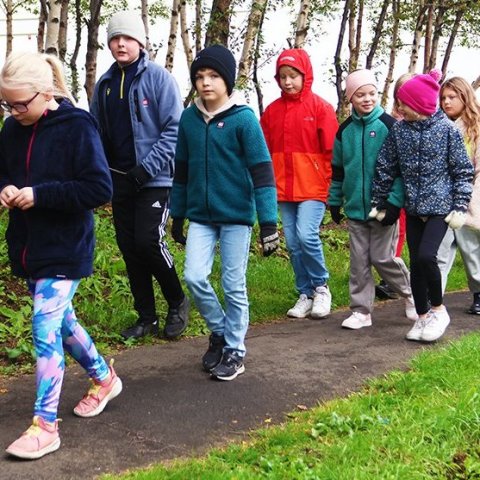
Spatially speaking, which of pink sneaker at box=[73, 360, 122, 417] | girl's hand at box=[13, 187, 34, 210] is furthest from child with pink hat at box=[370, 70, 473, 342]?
girl's hand at box=[13, 187, 34, 210]

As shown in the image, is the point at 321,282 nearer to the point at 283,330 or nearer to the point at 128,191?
the point at 283,330

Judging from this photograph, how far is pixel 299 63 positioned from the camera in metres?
6.62

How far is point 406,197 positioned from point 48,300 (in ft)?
10.8

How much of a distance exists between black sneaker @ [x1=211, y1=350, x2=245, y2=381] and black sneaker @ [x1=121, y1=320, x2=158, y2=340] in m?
1.14

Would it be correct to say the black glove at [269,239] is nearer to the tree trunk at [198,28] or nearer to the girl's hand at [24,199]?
the girl's hand at [24,199]

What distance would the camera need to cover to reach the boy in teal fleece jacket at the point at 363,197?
6.38m

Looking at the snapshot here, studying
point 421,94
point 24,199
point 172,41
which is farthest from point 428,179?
point 172,41

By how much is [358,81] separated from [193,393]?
307 cm

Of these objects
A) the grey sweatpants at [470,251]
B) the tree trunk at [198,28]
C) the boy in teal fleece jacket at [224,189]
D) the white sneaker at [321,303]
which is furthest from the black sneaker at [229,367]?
the tree trunk at [198,28]

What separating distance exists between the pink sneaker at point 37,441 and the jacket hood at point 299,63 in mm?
3920

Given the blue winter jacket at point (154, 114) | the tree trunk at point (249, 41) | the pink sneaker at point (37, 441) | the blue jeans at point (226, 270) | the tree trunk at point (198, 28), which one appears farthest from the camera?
the tree trunk at point (198, 28)

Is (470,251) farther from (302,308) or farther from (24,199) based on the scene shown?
(24,199)

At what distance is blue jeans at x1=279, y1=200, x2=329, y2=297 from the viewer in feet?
22.5

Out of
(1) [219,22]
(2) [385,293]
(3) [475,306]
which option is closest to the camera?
(3) [475,306]
